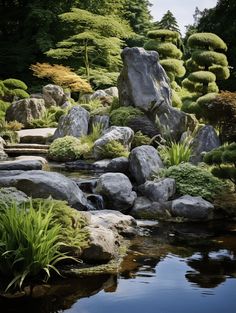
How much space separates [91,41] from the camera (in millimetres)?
22719

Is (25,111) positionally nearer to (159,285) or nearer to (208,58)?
(208,58)

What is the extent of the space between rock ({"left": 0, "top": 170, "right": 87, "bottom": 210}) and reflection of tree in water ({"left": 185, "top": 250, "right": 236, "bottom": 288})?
2.45 m

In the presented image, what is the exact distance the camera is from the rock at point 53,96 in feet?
60.5

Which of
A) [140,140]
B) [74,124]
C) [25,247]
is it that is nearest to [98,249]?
[25,247]

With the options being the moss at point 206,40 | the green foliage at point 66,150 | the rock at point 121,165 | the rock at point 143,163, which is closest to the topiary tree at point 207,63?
the moss at point 206,40

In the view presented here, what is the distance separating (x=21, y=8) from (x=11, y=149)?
54.2 ft

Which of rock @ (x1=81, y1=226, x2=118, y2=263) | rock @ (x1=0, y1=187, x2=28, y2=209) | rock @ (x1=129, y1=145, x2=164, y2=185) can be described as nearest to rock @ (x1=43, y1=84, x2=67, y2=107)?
rock @ (x1=129, y1=145, x2=164, y2=185)

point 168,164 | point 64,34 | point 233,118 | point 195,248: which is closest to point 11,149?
point 168,164

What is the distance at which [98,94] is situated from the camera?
18.8 metres

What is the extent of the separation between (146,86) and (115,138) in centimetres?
323

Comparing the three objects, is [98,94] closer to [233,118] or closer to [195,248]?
[233,118]

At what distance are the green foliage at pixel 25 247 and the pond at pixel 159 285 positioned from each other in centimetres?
31

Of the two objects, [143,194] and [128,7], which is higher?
[128,7]

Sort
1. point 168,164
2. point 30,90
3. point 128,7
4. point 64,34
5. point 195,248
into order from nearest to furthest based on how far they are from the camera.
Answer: point 195,248
point 168,164
point 30,90
point 64,34
point 128,7
